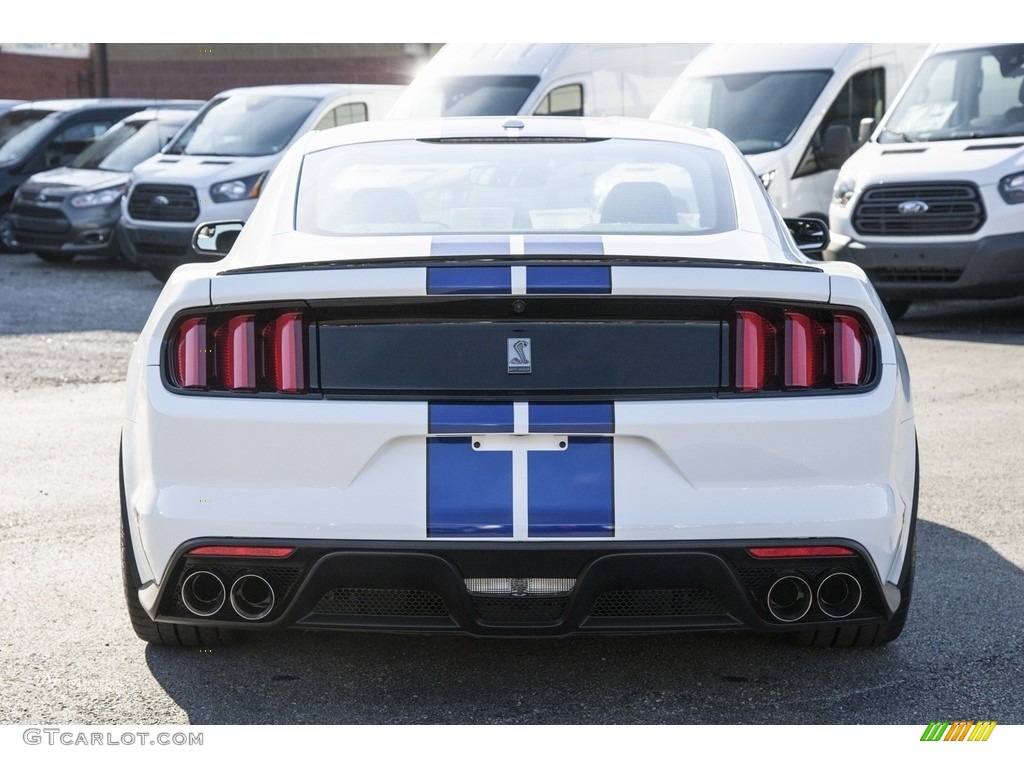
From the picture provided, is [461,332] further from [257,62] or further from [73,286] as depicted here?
[257,62]

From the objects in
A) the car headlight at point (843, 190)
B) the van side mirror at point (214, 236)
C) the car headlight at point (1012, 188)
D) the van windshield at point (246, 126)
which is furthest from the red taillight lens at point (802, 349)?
the van windshield at point (246, 126)

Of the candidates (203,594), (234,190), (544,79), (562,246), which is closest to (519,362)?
(562,246)

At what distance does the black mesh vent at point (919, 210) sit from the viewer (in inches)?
448

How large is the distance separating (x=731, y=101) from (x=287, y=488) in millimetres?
10588

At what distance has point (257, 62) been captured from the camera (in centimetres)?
2800

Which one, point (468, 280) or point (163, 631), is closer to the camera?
point (468, 280)

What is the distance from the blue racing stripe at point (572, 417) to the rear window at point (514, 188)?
31.8 inches

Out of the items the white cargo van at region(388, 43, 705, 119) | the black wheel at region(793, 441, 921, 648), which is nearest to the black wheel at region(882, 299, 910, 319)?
the white cargo van at region(388, 43, 705, 119)

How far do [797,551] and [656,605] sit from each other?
13.8 inches

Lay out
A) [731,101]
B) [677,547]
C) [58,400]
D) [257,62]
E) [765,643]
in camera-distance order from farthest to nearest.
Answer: [257,62] → [731,101] → [58,400] → [765,643] → [677,547]

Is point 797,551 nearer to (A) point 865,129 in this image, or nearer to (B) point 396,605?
(B) point 396,605

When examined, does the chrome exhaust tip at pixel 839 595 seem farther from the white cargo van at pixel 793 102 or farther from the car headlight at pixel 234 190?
the car headlight at pixel 234 190

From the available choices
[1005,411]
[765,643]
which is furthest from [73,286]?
[765,643]

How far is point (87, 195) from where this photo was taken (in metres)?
16.4
